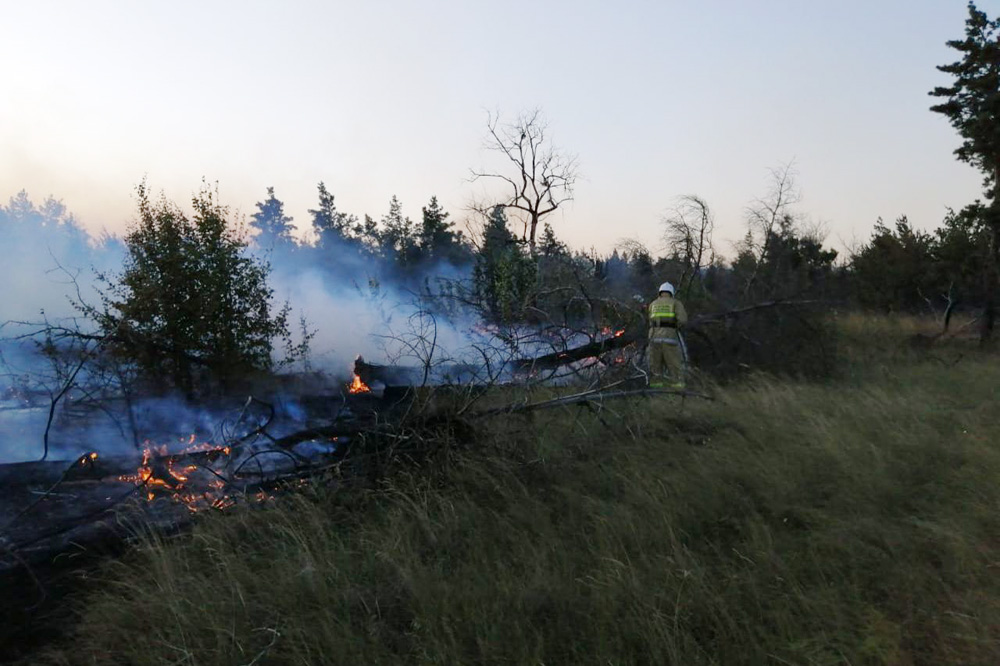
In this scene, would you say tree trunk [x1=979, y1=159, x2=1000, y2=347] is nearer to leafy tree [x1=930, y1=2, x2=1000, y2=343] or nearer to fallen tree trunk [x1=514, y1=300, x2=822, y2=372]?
leafy tree [x1=930, y1=2, x2=1000, y2=343]

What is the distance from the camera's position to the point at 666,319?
9281 millimetres

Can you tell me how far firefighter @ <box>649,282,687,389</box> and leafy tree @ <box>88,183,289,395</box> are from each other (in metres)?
5.72

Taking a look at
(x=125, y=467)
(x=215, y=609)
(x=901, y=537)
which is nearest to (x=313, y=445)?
(x=125, y=467)

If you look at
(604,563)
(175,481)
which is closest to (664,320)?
(604,563)

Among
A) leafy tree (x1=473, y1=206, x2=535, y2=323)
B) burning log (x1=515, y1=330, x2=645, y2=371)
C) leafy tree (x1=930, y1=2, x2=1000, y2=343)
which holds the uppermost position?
leafy tree (x1=930, y1=2, x2=1000, y2=343)

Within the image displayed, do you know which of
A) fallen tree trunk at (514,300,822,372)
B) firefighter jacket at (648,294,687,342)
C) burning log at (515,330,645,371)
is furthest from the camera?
firefighter jacket at (648,294,687,342)

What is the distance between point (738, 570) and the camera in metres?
3.23

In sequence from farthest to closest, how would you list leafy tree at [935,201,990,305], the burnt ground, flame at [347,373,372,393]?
leafy tree at [935,201,990,305], flame at [347,373,372,393], the burnt ground

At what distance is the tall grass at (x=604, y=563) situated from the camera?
2711mm

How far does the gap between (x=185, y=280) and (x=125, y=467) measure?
3676 millimetres

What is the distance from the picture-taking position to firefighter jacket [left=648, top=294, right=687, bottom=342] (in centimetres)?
920

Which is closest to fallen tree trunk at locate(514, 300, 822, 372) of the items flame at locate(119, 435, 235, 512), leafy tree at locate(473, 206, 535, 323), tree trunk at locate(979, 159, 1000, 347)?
leafy tree at locate(473, 206, 535, 323)

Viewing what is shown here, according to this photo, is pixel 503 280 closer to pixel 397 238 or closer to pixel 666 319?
pixel 666 319

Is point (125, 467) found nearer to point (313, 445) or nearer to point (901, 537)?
point (313, 445)
